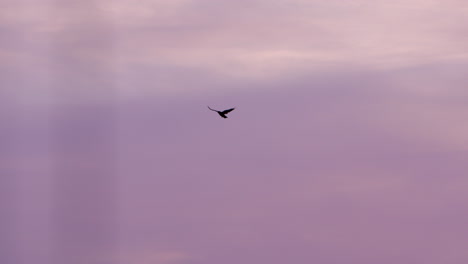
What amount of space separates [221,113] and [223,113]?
1.71 ft

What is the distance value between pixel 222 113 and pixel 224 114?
2.37 ft

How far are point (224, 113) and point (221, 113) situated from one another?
2.41 ft

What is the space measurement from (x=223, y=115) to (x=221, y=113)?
920mm

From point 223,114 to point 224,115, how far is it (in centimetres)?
42

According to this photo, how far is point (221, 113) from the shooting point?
62.7 meters

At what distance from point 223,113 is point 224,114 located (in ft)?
1.82

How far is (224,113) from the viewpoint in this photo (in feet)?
206

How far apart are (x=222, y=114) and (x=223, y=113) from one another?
394 millimetres

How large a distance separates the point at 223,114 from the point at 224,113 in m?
0.43

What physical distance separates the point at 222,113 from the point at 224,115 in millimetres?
880

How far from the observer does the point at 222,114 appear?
2486 inches

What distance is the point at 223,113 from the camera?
62938 mm

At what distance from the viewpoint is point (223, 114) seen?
63.2 metres

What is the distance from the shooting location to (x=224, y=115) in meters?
63.5
